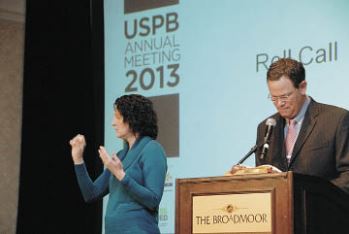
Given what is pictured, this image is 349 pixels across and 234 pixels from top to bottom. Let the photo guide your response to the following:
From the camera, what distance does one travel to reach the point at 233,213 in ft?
8.16

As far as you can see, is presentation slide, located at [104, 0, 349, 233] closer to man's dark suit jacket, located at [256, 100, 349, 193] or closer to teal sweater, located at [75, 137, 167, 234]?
man's dark suit jacket, located at [256, 100, 349, 193]

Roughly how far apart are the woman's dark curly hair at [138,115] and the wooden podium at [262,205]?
0.65 m

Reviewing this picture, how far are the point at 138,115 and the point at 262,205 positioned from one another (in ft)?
3.20

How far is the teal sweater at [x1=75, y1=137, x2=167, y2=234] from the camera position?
3053mm

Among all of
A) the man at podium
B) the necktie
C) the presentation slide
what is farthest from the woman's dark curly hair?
the presentation slide

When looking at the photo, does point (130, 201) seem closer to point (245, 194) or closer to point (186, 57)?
point (245, 194)

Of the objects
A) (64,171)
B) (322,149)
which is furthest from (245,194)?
(64,171)

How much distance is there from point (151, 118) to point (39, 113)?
7.70ft

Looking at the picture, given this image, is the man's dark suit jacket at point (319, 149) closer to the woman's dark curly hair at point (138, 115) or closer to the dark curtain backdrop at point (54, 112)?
the woman's dark curly hair at point (138, 115)

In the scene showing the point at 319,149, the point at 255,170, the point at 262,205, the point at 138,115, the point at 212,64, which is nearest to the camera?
the point at 262,205

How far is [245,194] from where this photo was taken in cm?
248

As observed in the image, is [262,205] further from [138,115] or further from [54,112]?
[54,112]

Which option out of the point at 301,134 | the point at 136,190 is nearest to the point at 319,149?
the point at 301,134

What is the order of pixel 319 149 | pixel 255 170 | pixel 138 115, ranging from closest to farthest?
pixel 255 170, pixel 319 149, pixel 138 115
